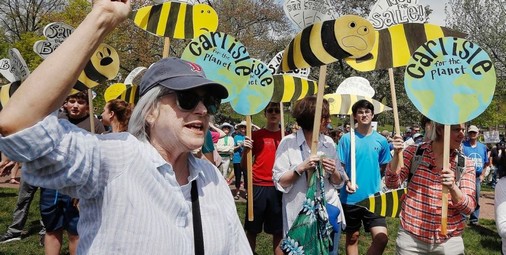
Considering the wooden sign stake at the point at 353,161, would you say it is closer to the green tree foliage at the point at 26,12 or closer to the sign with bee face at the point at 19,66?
the sign with bee face at the point at 19,66

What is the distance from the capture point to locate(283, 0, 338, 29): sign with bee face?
12.0 ft

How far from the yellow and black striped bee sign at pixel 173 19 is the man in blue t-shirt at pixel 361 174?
1.88 metres

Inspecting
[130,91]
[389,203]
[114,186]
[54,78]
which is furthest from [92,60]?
[54,78]

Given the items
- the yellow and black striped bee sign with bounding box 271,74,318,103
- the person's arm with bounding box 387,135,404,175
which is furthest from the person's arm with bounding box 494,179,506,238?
the yellow and black striped bee sign with bounding box 271,74,318,103

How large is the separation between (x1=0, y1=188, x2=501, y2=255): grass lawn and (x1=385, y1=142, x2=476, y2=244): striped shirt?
253 centimetres

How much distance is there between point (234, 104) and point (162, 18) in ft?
3.17

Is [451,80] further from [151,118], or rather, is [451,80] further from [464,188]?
[151,118]

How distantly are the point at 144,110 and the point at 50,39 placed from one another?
3.32 metres

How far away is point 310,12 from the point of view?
12.1 ft

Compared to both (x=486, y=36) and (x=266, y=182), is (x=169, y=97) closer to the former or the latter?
(x=266, y=182)

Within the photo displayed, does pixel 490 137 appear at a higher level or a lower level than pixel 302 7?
lower

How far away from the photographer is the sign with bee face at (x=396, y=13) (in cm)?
424

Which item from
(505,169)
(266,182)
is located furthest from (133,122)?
(266,182)

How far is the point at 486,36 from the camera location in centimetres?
2233
